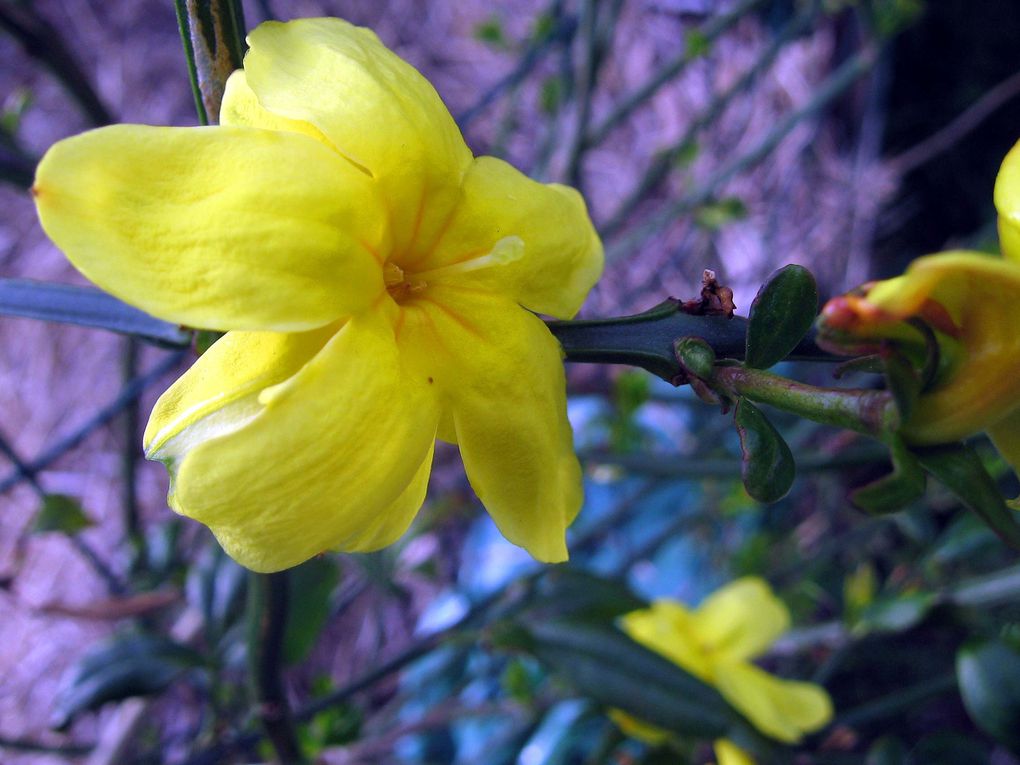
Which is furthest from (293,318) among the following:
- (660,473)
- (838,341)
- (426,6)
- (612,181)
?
(426,6)

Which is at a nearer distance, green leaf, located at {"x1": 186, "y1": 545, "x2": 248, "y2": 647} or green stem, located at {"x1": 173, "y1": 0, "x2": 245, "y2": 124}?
green stem, located at {"x1": 173, "y1": 0, "x2": 245, "y2": 124}

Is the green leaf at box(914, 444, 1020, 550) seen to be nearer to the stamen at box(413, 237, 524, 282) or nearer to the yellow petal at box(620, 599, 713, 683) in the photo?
the stamen at box(413, 237, 524, 282)

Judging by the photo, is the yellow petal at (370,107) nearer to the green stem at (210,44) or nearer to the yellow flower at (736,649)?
the green stem at (210,44)

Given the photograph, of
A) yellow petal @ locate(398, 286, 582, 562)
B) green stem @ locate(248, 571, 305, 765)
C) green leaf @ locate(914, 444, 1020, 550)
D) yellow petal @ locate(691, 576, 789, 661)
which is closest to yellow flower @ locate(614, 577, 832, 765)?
yellow petal @ locate(691, 576, 789, 661)

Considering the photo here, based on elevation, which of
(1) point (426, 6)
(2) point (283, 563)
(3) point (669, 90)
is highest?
(2) point (283, 563)

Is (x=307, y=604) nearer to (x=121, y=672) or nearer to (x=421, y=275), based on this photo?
(x=121, y=672)

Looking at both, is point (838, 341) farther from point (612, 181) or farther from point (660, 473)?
point (612, 181)
